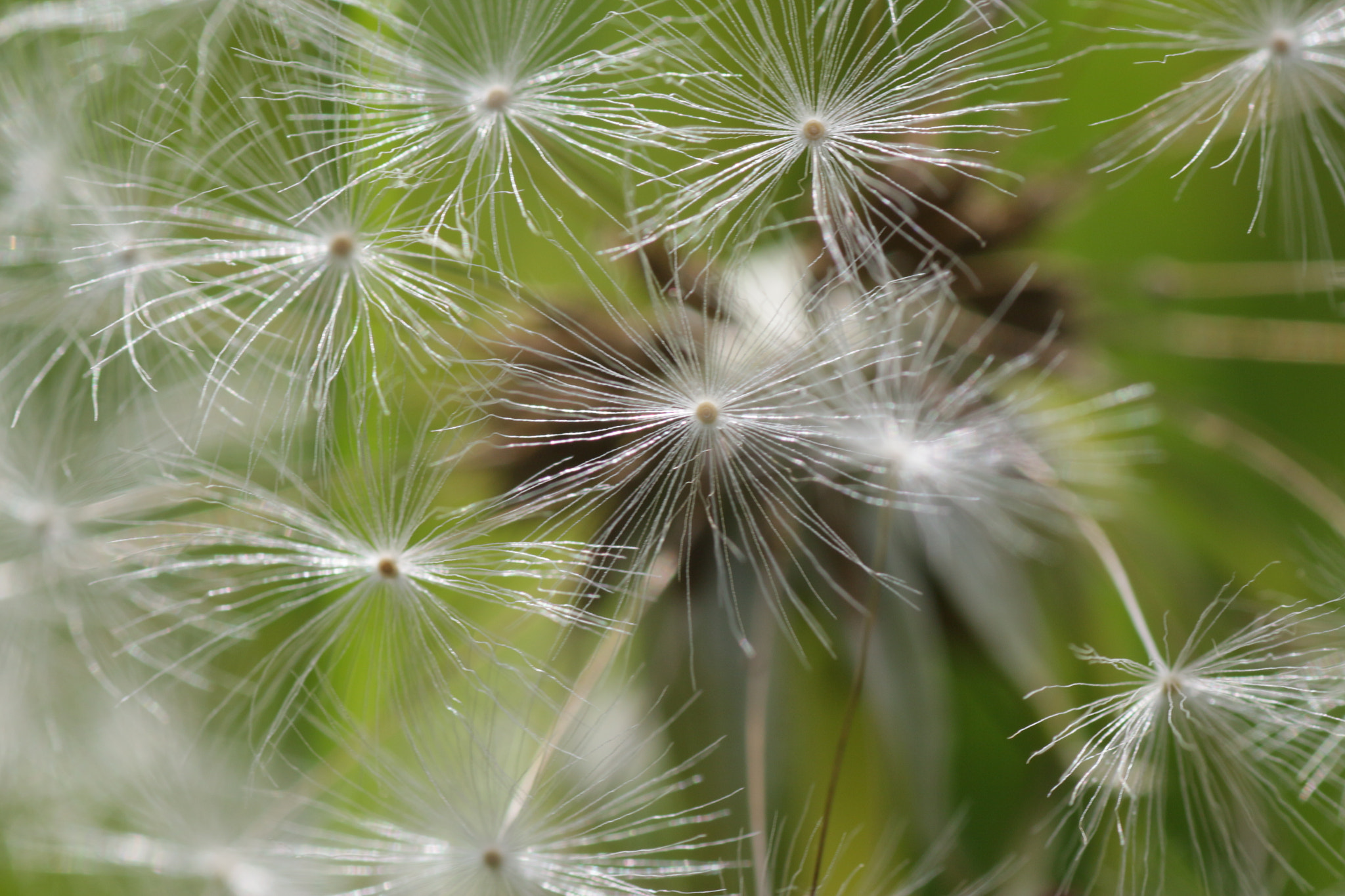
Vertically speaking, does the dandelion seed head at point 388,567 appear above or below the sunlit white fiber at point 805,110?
below

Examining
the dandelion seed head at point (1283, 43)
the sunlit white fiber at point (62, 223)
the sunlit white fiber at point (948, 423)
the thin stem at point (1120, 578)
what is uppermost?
the sunlit white fiber at point (62, 223)

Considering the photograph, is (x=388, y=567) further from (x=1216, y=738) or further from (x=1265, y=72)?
(x=1265, y=72)

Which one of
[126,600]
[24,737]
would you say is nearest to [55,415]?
[126,600]

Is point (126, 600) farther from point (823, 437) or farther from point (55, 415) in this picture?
point (823, 437)

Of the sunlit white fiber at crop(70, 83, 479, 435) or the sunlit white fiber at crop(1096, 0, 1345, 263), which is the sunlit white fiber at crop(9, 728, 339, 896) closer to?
the sunlit white fiber at crop(70, 83, 479, 435)

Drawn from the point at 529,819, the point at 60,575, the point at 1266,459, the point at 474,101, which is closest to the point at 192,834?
the point at 60,575

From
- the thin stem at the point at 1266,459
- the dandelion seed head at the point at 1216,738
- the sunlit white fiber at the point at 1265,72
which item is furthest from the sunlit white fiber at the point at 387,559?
the thin stem at the point at 1266,459

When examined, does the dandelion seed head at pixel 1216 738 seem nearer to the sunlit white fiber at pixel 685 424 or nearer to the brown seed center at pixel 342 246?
the sunlit white fiber at pixel 685 424
